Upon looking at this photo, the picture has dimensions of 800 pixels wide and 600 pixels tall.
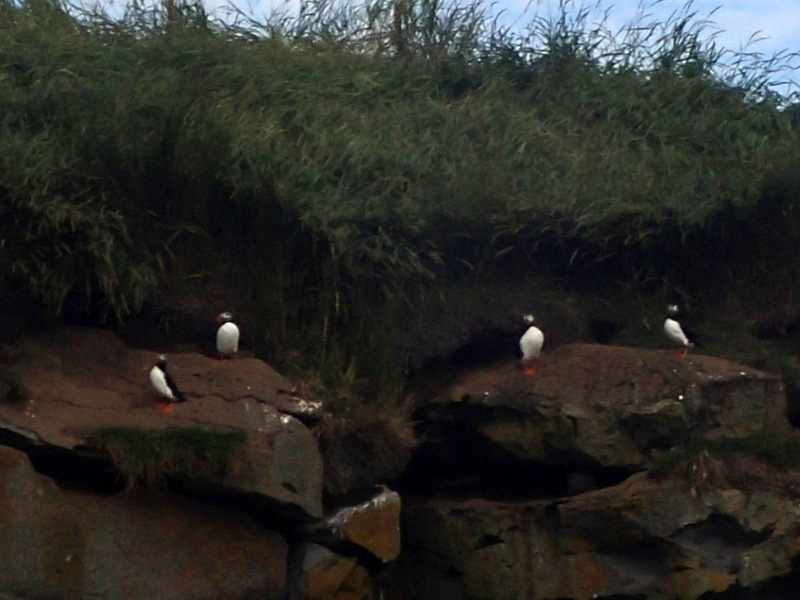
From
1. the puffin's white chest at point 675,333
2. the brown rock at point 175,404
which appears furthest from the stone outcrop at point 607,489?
the brown rock at point 175,404

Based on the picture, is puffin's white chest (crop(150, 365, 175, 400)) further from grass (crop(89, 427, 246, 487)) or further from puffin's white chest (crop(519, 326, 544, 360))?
puffin's white chest (crop(519, 326, 544, 360))

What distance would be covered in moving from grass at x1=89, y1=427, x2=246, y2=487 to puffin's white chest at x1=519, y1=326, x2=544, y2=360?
7.57 feet

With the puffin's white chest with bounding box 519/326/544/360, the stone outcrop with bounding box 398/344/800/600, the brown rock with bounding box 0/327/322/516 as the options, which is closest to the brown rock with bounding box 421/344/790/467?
the stone outcrop with bounding box 398/344/800/600

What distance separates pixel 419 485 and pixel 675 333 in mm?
2110

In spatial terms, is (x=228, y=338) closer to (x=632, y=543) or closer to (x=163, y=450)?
(x=163, y=450)

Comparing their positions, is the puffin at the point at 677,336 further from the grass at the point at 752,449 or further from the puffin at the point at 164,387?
the puffin at the point at 164,387

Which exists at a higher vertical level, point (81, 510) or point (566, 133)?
point (566, 133)

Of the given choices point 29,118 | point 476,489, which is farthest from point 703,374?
point 29,118

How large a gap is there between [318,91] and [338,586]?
4693 millimetres

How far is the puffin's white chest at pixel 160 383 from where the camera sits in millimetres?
8094

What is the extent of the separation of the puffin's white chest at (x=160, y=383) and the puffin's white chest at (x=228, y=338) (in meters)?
0.62

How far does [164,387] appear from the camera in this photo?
8.11 m

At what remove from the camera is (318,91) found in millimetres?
11352

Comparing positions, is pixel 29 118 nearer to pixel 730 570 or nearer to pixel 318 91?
pixel 318 91
